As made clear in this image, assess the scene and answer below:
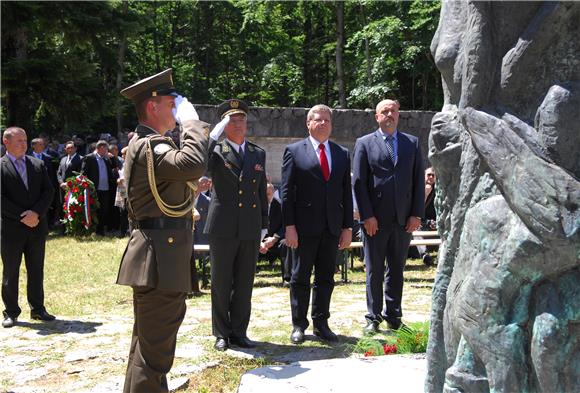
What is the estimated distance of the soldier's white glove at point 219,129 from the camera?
5564 millimetres

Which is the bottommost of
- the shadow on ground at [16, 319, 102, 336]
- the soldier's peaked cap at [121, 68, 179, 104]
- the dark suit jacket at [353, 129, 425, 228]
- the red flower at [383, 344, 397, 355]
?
the shadow on ground at [16, 319, 102, 336]

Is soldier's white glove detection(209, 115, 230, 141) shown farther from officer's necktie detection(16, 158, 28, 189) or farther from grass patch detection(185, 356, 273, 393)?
officer's necktie detection(16, 158, 28, 189)

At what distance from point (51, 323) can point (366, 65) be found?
696 inches

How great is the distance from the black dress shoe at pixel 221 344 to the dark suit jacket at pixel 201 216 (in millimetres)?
3513

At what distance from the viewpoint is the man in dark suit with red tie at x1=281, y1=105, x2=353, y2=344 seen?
5.84m

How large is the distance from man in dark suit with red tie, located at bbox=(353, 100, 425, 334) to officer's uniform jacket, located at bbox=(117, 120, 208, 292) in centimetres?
247

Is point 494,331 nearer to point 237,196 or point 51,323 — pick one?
point 237,196

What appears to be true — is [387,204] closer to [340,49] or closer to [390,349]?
[390,349]

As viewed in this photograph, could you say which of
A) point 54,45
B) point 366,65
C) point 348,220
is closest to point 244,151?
point 348,220

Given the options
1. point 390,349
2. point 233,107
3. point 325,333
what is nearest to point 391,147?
point 233,107

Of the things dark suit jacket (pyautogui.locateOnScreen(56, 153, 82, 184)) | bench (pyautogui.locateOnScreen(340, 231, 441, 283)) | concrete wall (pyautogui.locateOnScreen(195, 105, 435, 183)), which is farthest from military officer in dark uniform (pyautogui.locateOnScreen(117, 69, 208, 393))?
dark suit jacket (pyautogui.locateOnScreen(56, 153, 82, 184))

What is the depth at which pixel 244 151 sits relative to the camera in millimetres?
5863

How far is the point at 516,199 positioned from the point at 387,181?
12.1 feet

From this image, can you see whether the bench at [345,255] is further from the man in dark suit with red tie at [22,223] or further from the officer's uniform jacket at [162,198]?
the officer's uniform jacket at [162,198]
